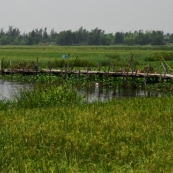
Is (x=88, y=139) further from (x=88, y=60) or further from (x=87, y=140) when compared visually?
(x=88, y=60)

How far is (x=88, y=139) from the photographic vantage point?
9945 millimetres

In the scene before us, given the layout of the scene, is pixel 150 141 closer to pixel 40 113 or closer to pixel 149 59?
pixel 40 113

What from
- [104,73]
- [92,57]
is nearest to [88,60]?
[92,57]

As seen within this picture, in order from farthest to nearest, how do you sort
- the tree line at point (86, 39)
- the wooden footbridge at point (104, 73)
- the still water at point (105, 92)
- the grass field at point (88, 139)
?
the tree line at point (86, 39) < the wooden footbridge at point (104, 73) < the still water at point (105, 92) < the grass field at point (88, 139)

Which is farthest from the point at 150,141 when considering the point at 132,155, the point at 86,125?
the point at 86,125

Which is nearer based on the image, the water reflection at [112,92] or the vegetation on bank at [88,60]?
the water reflection at [112,92]

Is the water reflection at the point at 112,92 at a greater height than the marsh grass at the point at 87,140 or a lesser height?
lesser

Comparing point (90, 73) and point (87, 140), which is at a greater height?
point (87, 140)

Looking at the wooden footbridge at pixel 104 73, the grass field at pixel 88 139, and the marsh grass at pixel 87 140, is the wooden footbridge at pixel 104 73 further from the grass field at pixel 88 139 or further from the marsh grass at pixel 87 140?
the marsh grass at pixel 87 140

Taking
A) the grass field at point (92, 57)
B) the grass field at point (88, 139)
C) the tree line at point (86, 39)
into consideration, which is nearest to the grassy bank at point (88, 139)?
the grass field at point (88, 139)

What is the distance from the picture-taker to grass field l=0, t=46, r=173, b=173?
26.5 ft

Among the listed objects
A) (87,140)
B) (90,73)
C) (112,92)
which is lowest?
(112,92)

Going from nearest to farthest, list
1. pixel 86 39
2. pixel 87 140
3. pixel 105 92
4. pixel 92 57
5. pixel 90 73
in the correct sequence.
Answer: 1. pixel 87 140
2. pixel 105 92
3. pixel 90 73
4. pixel 92 57
5. pixel 86 39

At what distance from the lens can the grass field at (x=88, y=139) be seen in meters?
8.06
